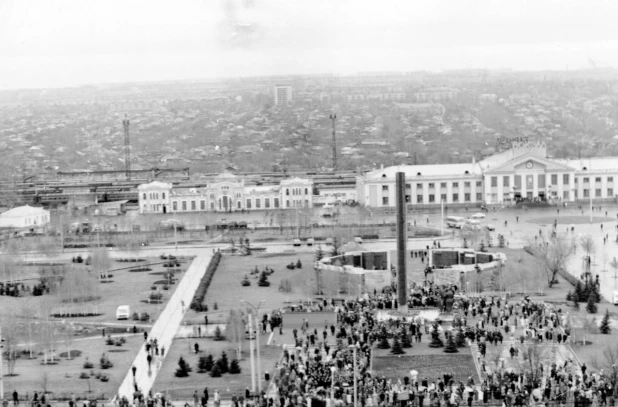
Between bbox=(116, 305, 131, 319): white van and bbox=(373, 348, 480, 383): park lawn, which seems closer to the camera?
bbox=(373, 348, 480, 383): park lawn

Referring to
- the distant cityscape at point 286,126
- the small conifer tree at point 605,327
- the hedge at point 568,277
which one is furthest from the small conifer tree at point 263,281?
the distant cityscape at point 286,126

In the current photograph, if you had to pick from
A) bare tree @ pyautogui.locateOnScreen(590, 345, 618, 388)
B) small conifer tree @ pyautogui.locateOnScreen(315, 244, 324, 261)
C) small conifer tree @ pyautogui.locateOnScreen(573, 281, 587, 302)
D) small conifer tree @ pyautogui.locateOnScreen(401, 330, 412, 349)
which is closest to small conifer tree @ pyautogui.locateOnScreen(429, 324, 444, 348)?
small conifer tree @ pyautogui.locateOnScreen(401, 330, 412, 349)

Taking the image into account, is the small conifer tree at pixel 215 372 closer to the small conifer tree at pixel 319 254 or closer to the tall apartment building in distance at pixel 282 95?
the small conifer tree at pixel 319 254

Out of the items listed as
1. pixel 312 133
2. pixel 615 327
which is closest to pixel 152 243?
pixel 615 327

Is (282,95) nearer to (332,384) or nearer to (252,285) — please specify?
(252,285)

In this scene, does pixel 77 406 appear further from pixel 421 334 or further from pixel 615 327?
pixel 615 327

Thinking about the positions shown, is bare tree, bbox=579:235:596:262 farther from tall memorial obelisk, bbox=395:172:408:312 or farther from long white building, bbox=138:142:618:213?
long white building, bbox=138:142:618:213

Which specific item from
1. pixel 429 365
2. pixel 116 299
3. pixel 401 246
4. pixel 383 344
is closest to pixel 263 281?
pixel 116 299
